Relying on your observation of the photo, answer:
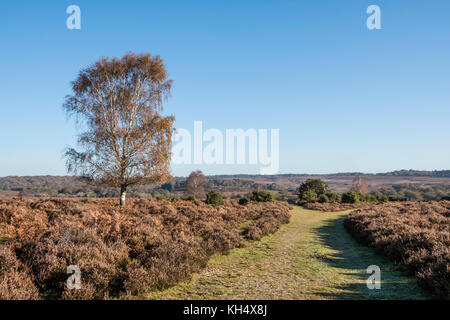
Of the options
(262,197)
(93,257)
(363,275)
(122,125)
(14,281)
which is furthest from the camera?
(262,197)

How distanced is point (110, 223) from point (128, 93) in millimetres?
11287

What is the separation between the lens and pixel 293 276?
23.6 ft

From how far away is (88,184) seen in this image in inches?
723

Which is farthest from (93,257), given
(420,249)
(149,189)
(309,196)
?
(149,189)

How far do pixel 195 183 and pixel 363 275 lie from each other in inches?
2090

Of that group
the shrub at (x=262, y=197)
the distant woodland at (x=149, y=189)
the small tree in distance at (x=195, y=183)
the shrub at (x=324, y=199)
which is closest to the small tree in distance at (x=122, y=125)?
the distant woodland at (x=149, y=189)

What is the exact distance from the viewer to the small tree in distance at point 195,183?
5850 cm

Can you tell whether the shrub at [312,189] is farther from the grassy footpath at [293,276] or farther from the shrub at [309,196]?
the grassy footpath at [293,276]

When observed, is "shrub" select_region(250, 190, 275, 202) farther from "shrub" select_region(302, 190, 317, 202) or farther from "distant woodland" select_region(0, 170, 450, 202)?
"distant woodland" select_region(0, 170, 450, 202)

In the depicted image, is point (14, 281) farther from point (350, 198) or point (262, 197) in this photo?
point (350, 198)

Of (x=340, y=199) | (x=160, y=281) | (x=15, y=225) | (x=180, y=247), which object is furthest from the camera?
(x=340, y=199)

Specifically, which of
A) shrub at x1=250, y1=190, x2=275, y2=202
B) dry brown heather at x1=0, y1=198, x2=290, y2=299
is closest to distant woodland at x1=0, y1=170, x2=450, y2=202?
dry brown heather at x1=0, y1=198, x2=290, y2=299
